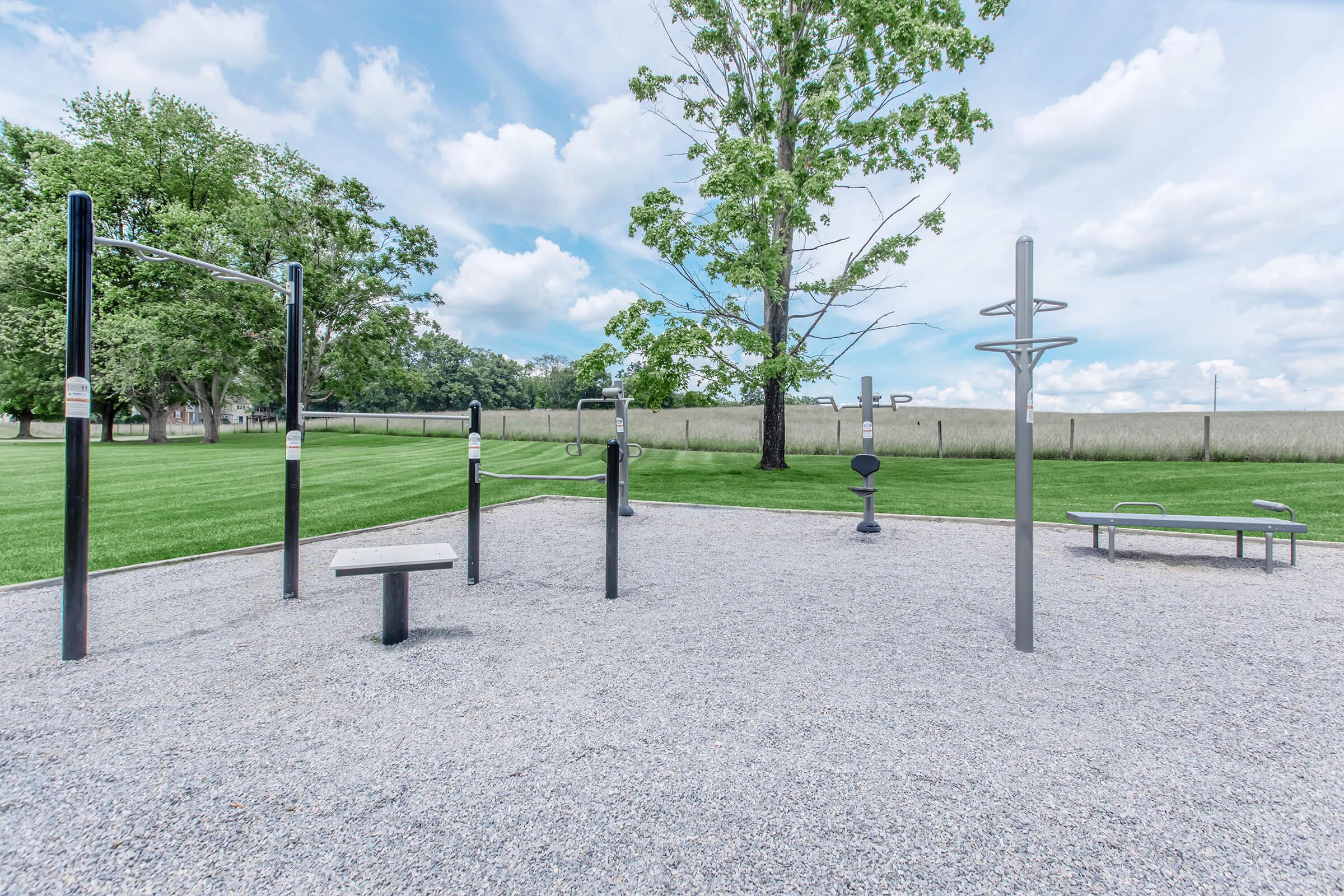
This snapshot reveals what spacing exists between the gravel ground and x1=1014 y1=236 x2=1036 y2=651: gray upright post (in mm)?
451

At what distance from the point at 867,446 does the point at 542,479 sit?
4.27 metres

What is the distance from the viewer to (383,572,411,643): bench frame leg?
3498mm

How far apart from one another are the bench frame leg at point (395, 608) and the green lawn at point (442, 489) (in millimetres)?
3628

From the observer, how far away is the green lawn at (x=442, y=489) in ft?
22.1

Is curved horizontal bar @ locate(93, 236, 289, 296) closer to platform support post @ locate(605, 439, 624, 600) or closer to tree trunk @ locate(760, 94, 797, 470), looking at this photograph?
platform support post @ locate(605, 439, 624, 600)

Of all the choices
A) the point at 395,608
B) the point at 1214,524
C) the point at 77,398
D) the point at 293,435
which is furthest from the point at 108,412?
the point at 1214,524

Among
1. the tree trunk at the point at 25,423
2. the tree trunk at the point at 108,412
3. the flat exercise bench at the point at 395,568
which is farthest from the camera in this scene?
the tree trunk at the point at 25,423

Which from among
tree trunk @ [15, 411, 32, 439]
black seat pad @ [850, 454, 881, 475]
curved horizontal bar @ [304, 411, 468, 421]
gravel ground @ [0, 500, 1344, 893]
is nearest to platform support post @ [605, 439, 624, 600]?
gravel ground @ [0, 500, 1344, 893]

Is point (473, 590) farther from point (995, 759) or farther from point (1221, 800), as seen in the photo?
point (1221, 800)

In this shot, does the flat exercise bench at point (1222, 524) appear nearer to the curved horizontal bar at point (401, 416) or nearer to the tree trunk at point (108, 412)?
the curved horizontal bar at point (401, 416)

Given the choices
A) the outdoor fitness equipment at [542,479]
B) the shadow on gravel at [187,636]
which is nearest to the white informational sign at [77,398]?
the shadow on gravel at [187,636]

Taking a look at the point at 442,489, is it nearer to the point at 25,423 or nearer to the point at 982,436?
the point at 982,436

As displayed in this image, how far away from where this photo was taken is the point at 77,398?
3.19m

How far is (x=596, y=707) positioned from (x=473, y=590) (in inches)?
90.8
